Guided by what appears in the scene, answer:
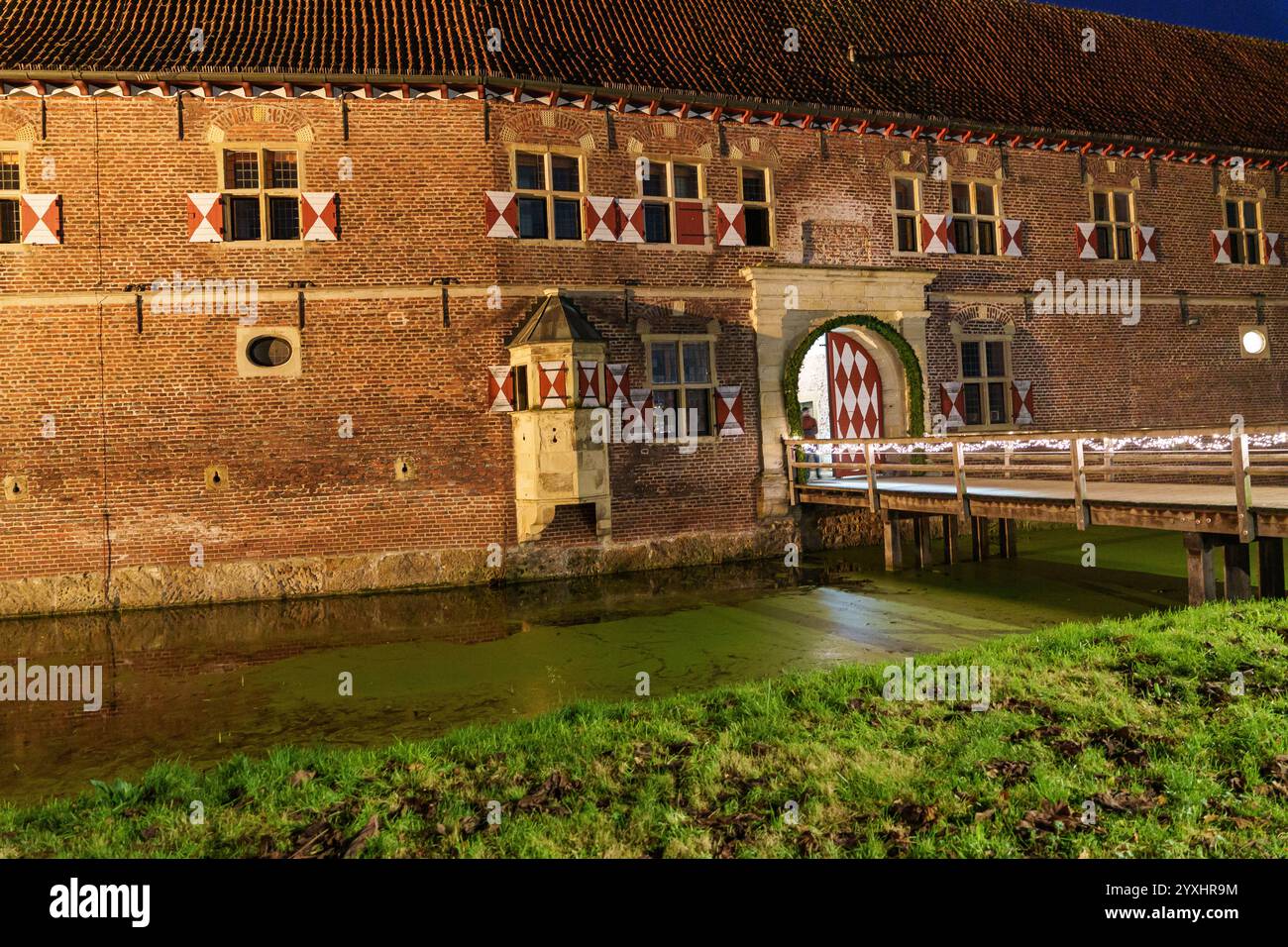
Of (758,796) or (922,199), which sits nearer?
(758,796)

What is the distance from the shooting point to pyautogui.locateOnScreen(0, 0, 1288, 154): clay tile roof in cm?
1009

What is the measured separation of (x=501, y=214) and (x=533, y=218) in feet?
1.67

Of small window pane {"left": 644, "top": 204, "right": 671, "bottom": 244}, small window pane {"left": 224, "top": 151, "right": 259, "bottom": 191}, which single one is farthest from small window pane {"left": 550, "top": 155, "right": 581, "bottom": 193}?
A: small window pane {"left": 224, "top": 151, "right": 259, "bottom": 191}

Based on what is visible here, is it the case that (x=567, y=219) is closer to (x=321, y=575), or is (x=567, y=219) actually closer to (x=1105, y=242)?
(x=321, y=575)

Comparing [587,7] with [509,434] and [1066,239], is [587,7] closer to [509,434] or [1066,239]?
[509,434]

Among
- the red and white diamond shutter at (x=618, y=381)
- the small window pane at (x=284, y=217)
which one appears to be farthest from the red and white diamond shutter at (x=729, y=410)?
the small window pane at (x=284, y=217)

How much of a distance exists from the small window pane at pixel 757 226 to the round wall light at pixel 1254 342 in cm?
840

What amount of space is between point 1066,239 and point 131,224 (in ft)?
41.1

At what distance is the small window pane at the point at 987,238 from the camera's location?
1313 centimetres

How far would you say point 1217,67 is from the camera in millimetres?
15305

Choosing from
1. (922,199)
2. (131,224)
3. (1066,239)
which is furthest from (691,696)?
(1066,239)

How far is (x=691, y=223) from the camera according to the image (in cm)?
1155

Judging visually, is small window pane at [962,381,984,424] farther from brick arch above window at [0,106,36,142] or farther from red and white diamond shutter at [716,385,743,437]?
brick arch above window at [0,106,36,142]

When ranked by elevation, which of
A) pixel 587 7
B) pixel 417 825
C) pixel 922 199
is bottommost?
pixel 417 825
